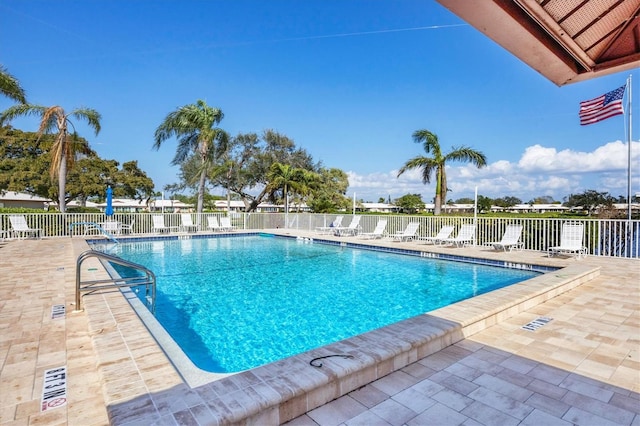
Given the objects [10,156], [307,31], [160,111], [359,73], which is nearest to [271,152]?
[160,111]

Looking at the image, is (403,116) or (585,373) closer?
(585,373)

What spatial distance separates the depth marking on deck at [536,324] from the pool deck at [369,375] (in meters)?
0.07

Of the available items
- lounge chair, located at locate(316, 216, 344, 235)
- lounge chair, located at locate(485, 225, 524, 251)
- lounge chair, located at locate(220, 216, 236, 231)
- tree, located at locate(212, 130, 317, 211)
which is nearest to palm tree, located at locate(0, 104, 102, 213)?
lounge chair, located at locate(220, 216, 236, 231)

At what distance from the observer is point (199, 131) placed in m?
17.9

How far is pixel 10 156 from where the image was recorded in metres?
24.4

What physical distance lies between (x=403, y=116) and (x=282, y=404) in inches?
809

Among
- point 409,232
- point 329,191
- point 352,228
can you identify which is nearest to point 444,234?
point 409,232

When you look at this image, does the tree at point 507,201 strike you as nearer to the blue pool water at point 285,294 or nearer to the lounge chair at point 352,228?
the lounge chair at point 352,228

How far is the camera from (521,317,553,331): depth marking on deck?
3680 millimetres

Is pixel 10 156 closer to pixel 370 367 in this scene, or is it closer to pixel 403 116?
pixel 403 116

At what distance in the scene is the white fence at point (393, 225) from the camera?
29.9ft

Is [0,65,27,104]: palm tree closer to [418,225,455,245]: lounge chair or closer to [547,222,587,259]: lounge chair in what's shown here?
[418,225,455,245]: lounge chair

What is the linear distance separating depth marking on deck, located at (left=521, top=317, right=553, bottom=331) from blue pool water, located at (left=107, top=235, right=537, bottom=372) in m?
1.69

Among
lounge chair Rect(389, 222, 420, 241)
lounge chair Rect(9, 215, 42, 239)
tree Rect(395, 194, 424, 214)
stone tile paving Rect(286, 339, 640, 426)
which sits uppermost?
tree Rect(395, 194, 424, 214)
